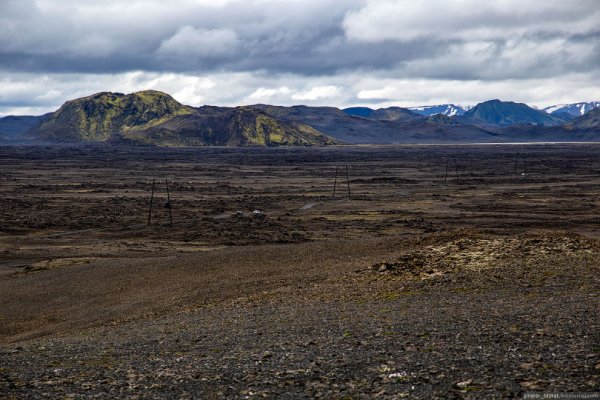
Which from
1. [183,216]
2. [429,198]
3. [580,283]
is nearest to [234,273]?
[580,283]

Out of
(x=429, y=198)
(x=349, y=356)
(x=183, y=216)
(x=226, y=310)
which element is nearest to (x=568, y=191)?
(x=429, y=198)

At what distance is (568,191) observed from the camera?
251 feet

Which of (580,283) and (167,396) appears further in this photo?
(580,283)

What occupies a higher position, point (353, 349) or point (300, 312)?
point (353, 349)

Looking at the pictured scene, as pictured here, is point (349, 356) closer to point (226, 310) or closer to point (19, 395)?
point (19, 395)

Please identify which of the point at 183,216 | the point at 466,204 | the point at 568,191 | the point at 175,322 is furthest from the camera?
the point at 568,191

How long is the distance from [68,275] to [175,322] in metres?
13.0

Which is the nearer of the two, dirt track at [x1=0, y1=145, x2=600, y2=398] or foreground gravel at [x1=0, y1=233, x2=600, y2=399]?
foreground gravel at [x1=0, y1=233, x2=600, y2=399]

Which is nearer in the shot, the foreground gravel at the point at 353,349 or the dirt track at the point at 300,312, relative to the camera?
the foreground gravel at the point at 353,349

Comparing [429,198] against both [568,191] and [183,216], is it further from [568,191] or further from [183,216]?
[183,216]

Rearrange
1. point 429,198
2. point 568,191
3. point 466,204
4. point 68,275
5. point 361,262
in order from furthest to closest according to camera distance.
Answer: point 568,191 < point 429,198 < point 466,204 < point 68,275 < point 361,262

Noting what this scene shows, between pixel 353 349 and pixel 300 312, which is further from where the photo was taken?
pixel 300 312

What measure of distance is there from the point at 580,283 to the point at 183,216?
4258cm

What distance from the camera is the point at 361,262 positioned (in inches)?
1016
